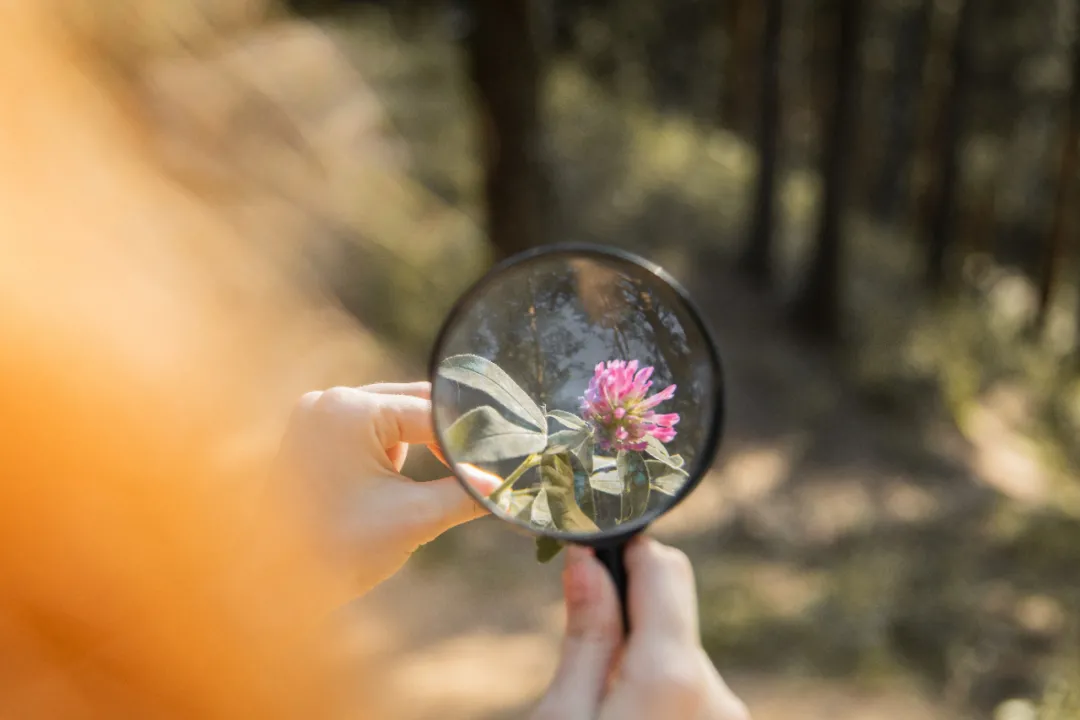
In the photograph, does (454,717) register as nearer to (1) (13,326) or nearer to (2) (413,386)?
(2) (413,386)

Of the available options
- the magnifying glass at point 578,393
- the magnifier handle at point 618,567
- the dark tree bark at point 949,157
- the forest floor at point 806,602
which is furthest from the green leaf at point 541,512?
the dark tree bark at point 949,157

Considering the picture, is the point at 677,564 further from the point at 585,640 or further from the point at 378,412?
the point at 378,412

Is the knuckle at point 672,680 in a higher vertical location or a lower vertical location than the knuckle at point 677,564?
lower

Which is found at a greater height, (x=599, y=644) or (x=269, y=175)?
(x=269, y=175)

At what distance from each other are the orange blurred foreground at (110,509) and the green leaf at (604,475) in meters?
0.57

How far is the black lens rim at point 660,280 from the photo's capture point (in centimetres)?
175

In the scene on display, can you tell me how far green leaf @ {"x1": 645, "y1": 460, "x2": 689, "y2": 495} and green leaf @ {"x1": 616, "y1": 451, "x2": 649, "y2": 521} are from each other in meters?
0.01

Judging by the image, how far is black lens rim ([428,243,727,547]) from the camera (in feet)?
5.75

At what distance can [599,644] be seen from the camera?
1.78 meters

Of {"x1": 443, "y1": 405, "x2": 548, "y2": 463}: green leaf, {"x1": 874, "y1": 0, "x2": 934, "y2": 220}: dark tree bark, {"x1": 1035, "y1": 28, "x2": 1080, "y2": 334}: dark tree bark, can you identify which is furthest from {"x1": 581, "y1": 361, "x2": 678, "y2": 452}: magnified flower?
{"x1": 874, "y1": 0, "x2": 934, "y2": 220}: dark tree bark

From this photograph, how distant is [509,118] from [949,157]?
14348 millimetres

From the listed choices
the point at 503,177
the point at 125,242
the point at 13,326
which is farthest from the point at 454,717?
the point at 503,177

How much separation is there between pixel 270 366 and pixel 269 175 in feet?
9.02

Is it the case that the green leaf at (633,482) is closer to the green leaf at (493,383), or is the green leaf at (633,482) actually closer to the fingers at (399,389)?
the green leaf at (493,383)
